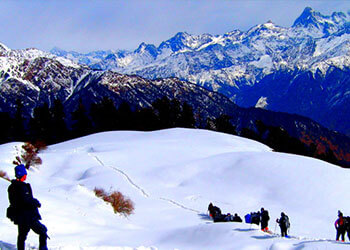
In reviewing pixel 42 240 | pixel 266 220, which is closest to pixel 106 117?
pixel 266 220

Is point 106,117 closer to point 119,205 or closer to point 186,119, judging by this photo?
point 186,119

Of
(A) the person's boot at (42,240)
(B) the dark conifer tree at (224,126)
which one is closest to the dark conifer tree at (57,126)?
(B) the dark conifer tree at (224,126)

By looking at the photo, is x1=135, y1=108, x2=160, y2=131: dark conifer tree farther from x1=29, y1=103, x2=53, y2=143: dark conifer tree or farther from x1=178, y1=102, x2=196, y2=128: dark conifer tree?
x1=29, y1=103, x2=53, y2=143: dark conifer tree

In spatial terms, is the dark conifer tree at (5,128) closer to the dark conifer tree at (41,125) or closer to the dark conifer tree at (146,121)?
the dark conifer tree at (41,125)

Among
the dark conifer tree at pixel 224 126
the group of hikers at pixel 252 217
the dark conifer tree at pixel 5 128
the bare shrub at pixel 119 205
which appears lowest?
the group of hikers at pixel 252 217

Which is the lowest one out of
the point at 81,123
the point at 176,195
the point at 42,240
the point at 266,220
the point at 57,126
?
the point at 42,240

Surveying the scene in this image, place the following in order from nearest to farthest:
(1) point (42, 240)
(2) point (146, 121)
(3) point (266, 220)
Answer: (1) point (42, 240) < (3) point (266, 220) < (2) point (146, 121)

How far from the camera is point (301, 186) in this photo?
3406 cm

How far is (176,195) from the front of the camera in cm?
3362

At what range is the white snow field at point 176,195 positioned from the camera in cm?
1538

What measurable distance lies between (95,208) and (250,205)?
14.2m

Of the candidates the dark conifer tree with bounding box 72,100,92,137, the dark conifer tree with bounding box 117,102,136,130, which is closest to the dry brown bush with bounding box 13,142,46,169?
the dark conifer tree with bounding box 72,100,92,137

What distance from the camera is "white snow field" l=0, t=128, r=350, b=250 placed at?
50.5ft

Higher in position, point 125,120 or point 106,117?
point 106,117
